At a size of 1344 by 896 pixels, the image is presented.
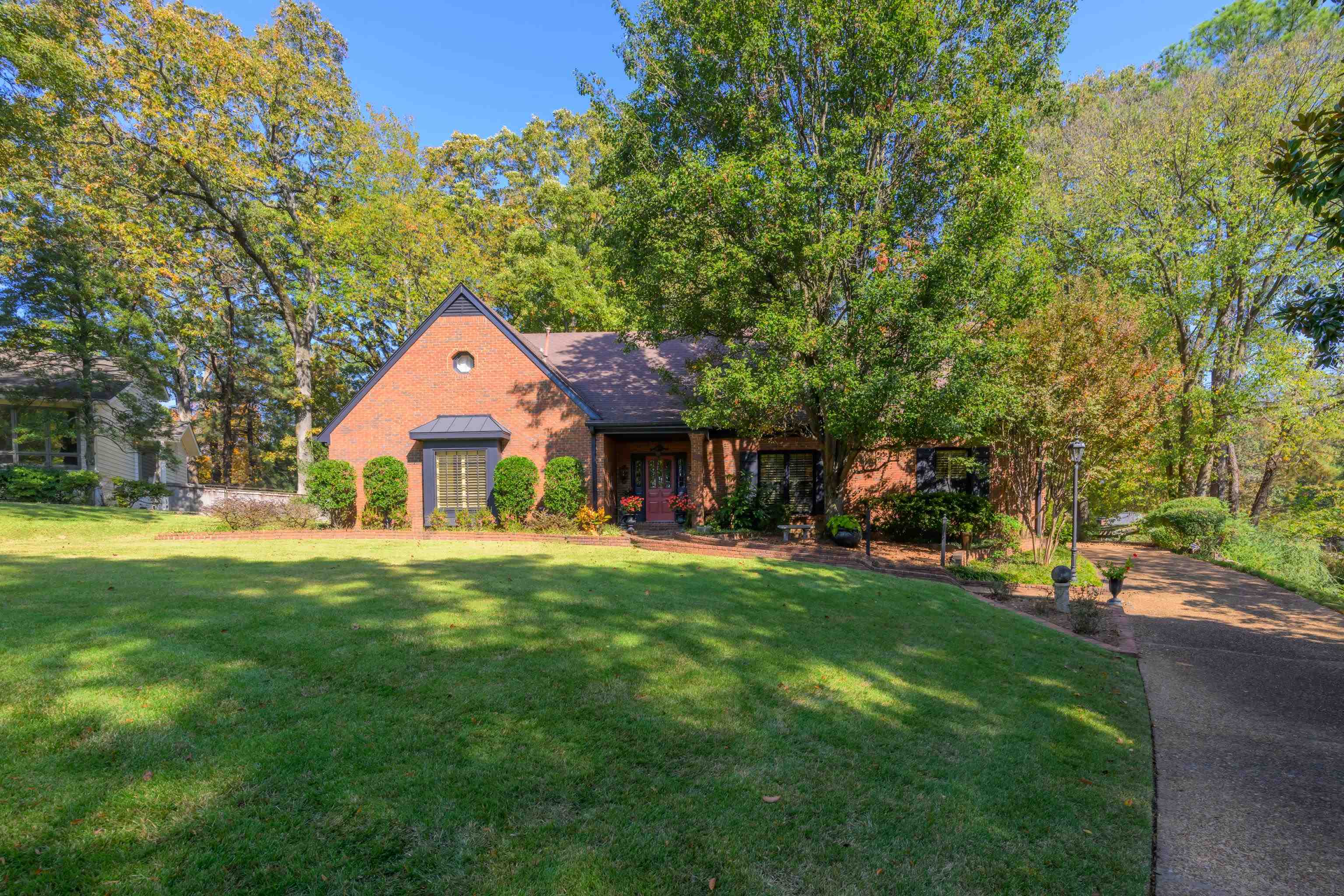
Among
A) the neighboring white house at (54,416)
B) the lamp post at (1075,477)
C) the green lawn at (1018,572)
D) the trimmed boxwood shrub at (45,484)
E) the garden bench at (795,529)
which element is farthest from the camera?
the neighboring white house at (54,416)

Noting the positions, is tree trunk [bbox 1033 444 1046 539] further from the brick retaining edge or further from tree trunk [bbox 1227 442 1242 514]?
tree trunk [bbox 1227 442 1242 514]

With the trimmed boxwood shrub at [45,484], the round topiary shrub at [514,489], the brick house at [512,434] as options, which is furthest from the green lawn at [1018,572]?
the trimmed boxwood shrub at [45,484]

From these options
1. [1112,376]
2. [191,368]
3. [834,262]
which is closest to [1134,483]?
[1112,376]

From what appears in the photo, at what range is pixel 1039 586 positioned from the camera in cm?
1159

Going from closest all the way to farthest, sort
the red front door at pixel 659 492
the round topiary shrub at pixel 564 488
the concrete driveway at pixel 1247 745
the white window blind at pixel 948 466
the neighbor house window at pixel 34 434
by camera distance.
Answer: the concrete driveway at pixel 1247 745
the round topiary shrub at pixel 564 488
the white window blind at pixel 948 466
the red front door at pixel 659 492
the neighbor house window at pixel 34 434

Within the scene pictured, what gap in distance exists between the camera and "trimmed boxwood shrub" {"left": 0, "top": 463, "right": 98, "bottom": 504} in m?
18.7

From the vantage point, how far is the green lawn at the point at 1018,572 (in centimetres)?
1186

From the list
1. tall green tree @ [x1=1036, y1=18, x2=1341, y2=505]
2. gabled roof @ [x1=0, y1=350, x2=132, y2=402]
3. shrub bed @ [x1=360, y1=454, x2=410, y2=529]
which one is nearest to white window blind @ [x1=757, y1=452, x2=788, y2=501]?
shrub bed @ [x1=360, y1=454, x2=410, y2=529]

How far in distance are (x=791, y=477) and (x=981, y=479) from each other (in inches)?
216

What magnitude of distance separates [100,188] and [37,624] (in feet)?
77.3

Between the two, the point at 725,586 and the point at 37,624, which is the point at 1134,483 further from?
the point at 37,624

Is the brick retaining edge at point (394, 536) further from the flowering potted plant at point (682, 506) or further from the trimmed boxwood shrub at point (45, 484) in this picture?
the trimmed boxwood shrub at point (45, 484)

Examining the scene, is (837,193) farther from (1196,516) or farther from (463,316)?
(1196,516)

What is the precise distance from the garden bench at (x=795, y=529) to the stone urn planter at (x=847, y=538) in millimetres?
932
